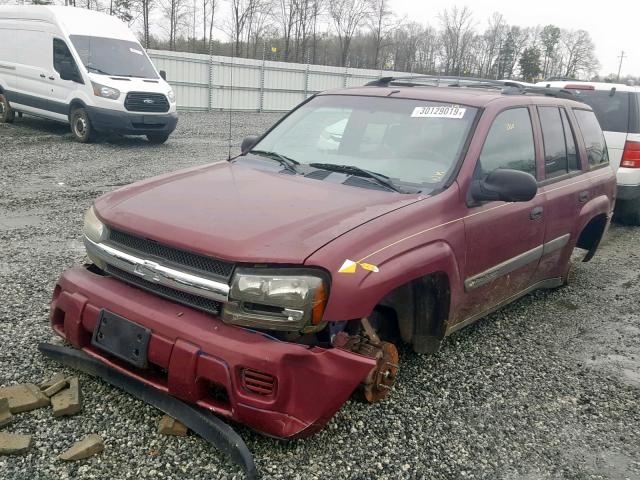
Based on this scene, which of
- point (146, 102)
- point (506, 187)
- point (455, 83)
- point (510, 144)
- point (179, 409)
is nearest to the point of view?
point (179, 409)

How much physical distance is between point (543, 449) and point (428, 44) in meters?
73.5

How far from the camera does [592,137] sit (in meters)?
5.38

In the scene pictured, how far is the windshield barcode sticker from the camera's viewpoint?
386 cm

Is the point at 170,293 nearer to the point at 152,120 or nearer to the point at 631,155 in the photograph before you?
the point at 631,155

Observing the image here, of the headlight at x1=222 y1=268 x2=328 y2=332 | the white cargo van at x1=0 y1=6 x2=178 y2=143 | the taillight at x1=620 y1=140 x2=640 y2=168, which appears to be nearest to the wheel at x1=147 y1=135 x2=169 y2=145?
the white cargo van at x1=0 y1=6 x2=178 y2=143

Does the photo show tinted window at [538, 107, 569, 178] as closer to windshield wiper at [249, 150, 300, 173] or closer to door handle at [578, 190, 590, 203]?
door handle at [578, 190, 590, 203]

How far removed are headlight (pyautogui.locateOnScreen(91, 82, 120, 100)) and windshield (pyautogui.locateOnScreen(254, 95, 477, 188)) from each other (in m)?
9.26

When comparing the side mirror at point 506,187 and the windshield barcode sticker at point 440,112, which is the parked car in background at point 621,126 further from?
the side mirror at point 506,187

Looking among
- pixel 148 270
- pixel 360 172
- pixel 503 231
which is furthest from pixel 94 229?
pixel 503 231

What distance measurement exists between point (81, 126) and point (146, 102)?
158 cm

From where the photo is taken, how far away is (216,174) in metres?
3.71

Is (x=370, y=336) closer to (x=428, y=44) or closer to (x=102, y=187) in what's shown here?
(x=102, y=187)

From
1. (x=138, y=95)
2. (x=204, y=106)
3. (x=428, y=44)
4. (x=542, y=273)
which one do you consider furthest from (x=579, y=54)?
(x=542, y=273)

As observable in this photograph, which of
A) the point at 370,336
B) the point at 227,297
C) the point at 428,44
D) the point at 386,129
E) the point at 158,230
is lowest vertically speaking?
the point at 370,336
